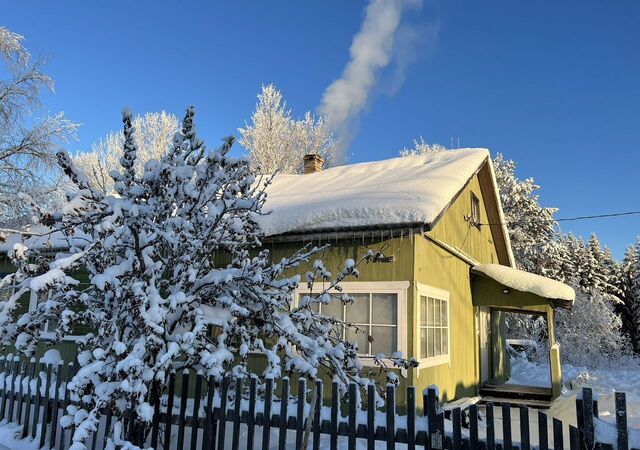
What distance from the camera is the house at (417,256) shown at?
7.80 meters

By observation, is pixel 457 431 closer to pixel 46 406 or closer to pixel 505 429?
pixel 505 429

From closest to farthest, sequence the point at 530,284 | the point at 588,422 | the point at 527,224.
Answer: the point at 588,422 → the point at 530,284 → the point at 527,224

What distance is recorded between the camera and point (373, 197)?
8.27 metres

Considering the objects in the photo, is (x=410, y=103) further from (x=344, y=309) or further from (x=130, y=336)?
(x=130, y=336)

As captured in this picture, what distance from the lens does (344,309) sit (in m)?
8.33

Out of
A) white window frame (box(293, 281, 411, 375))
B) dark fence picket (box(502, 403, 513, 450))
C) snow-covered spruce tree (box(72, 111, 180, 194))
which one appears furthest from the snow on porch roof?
snow-covered spruce tree (box(72, 111, 180, 194))

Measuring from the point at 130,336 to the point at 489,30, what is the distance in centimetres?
1855

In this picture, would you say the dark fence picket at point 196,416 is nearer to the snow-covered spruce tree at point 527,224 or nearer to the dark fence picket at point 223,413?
the dark fence picket at point 223,413

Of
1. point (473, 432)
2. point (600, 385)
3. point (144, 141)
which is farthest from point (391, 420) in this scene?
point (144, 141)

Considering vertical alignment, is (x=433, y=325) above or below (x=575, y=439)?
above

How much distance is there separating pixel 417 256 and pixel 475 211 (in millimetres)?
5347

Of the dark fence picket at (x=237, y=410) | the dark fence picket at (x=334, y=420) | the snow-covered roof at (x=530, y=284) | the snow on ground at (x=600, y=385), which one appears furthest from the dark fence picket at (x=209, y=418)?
the snow-covered roof at (x=530, y=284)

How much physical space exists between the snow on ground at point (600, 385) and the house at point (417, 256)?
0.94 meters

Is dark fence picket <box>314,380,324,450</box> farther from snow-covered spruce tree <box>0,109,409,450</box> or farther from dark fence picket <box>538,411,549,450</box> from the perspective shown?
dark fence picket <box>538,411,549,450</box>
